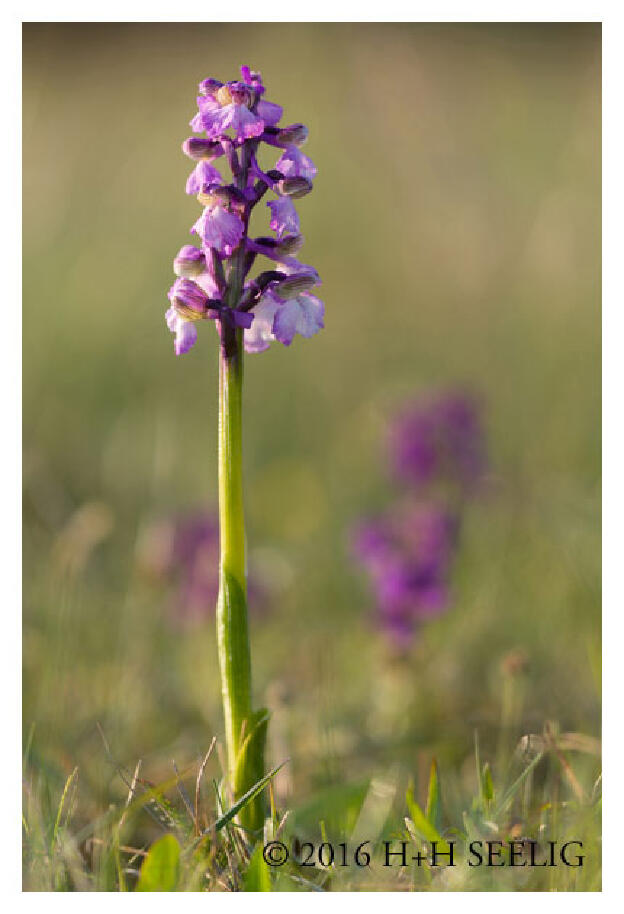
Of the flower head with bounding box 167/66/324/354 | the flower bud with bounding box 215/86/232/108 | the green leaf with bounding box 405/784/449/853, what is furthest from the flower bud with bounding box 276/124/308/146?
the green leaf with bounding box 405/784/449/853

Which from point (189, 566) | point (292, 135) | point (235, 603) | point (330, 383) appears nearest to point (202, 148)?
point (292, 135)

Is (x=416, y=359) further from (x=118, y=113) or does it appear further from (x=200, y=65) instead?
(x=118, y=113)

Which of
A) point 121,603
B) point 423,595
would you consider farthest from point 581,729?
point 121,603

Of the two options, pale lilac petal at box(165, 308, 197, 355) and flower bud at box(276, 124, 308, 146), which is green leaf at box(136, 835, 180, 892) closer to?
pale lilac petal at box(165, 308, 197, 355)

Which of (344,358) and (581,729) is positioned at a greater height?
(344,358)

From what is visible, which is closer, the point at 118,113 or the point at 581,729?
the point at 581,729
